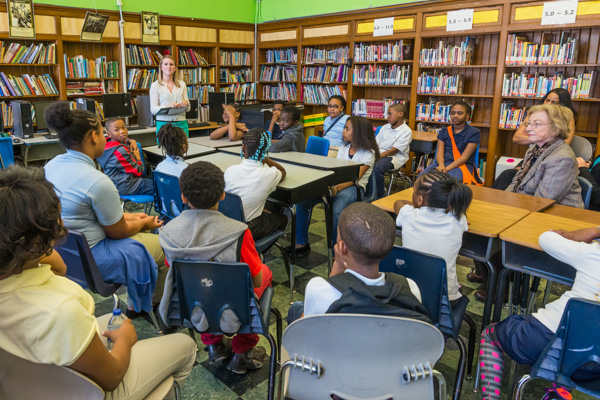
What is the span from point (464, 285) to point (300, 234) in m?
1.27

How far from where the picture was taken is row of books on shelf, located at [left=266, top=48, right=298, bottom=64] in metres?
6.98

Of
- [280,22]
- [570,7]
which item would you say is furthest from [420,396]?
[280,22]

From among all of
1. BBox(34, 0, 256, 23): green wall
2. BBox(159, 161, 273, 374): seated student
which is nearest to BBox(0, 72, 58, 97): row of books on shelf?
BBox(34, 0, 256, 23): green wall

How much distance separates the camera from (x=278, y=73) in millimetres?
7227

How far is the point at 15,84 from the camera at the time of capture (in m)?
5.04

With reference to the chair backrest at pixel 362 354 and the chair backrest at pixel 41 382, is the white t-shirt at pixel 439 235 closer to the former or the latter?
the chair backrest at pixel 362 354

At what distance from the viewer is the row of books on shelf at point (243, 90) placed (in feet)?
23.8

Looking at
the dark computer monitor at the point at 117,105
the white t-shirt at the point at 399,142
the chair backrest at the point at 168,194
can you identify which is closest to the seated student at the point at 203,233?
the chair backrest at the point at 168,194

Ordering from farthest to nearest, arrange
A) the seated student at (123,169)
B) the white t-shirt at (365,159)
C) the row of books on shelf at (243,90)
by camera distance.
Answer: the row of books on shelf at (243,90) → the white t-shirt at (365,159) → the seated student at (123,169)

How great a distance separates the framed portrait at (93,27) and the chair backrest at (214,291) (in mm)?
4974

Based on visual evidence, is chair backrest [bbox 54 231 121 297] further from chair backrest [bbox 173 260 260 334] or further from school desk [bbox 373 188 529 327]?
school desk [bbox 373 188 529 327]

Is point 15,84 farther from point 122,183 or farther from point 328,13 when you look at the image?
point 328,13

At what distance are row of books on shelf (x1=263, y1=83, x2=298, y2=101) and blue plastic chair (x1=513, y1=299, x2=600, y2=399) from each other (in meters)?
6.09

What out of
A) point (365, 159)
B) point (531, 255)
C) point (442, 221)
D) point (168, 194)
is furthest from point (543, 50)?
point (168, 194)
